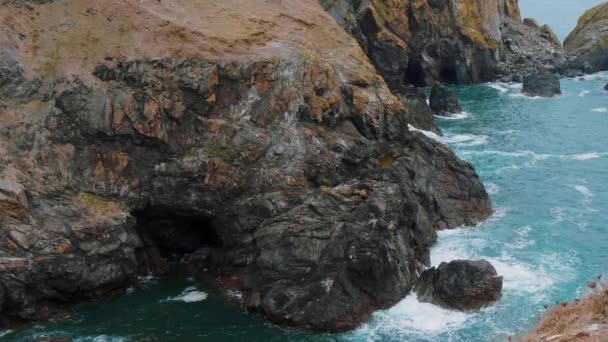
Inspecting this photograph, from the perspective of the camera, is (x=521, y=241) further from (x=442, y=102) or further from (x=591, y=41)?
(x=591, y=41)

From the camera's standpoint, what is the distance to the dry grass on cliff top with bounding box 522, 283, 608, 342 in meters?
14.9

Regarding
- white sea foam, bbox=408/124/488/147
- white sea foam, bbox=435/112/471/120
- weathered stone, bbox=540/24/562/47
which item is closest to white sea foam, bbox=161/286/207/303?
white sea foam, bbox=408/124/488/147

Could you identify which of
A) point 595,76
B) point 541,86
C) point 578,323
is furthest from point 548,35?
point 578,323

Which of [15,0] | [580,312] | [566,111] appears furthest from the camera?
[566,111]

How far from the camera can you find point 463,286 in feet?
114

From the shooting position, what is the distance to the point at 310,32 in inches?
1930

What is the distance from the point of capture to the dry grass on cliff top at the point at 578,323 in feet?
48.9

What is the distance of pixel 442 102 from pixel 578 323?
6803cm

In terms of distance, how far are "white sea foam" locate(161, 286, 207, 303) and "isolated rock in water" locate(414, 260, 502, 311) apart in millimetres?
12750

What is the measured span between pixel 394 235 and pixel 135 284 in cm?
1602

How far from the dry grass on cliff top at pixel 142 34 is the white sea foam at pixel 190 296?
15327 mm

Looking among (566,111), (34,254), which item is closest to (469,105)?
(566,111)

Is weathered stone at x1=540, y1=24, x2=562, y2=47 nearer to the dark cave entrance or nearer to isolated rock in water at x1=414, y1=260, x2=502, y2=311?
isolated rock in water at x1=414, y1=260, x2=502, y2=311

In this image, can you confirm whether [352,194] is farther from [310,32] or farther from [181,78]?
[310,32]
